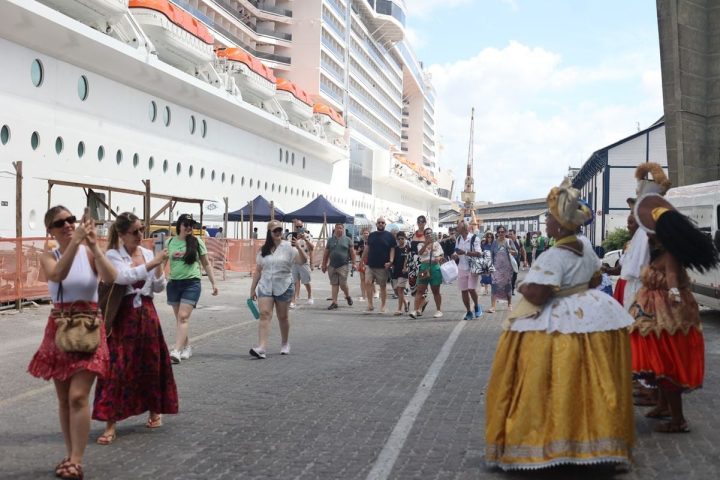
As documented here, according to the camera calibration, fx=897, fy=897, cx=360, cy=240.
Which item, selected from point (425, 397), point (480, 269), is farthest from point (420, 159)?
point (425, 397)

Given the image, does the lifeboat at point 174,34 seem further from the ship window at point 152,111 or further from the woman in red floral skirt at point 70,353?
the woman in red floral skirt at point 70,353

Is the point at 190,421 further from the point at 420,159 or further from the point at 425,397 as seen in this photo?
the point at 420,159

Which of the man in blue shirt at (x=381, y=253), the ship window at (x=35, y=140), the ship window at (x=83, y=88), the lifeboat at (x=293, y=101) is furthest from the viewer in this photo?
the lifeboat at (x=293, y=101)

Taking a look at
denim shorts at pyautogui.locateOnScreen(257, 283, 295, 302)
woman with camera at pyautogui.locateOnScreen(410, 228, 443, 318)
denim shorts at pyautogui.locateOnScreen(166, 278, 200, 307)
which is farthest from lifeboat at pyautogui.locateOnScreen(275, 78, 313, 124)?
denim shorts at pyautogui.locateOnScreen(166, 278, 200, 307)

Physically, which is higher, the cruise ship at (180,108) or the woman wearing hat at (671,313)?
the cruise ship at (180,108)

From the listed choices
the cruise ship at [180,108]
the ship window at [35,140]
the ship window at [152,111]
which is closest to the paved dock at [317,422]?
the cruise ship at [180,108]

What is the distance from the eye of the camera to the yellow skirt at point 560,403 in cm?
499

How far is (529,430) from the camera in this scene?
5.04 meters

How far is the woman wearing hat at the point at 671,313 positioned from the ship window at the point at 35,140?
22.4 m

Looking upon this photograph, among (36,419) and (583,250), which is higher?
(583,250)

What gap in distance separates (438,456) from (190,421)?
2.09m

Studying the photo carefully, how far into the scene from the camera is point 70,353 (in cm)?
512

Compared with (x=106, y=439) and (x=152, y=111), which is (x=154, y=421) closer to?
(x=106, y=439)

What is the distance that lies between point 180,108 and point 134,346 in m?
32.2
